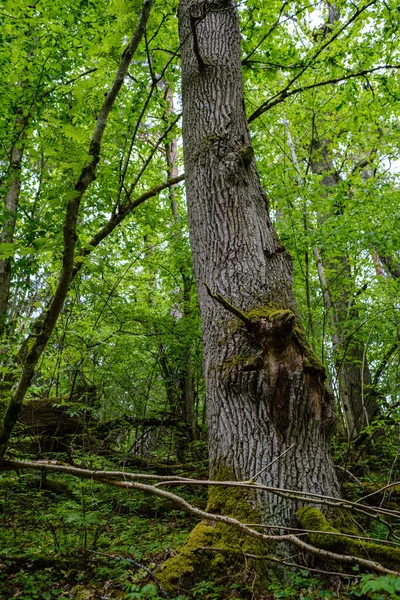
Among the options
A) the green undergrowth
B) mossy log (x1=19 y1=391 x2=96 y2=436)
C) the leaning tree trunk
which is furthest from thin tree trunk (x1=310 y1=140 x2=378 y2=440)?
mossy log (x1=19 y1=391 x2=96 y2=436)

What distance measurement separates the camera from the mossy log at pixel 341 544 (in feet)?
6.46

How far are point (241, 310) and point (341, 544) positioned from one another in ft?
4.83

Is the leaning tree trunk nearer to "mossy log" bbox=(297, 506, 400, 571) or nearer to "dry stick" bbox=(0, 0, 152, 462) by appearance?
"mossy log" bbox=(297, 506, 400, 571)

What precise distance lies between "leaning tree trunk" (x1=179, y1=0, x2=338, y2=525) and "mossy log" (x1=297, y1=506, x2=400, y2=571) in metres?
0.11

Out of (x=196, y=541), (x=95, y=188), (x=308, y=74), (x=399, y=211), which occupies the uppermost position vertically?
(x=308, y=74)

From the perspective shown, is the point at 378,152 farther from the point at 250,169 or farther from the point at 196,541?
the point at 196,541

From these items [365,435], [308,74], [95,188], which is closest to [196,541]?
[365,435]

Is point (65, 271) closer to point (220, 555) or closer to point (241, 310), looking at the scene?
point (241, 310)

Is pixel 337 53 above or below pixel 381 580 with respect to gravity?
above

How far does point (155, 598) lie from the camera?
73.5 inches

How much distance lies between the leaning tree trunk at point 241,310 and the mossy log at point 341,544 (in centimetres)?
11

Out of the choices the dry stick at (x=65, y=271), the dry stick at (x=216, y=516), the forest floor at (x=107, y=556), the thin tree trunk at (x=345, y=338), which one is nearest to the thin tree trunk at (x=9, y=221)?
the forest floor at (x=107, y=556)

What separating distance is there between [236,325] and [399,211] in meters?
4.77

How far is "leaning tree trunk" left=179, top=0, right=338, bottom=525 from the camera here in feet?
7.90
